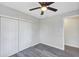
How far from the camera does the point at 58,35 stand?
3.97 meters

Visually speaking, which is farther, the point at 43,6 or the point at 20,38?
the point at 20,38

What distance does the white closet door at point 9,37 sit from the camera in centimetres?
266

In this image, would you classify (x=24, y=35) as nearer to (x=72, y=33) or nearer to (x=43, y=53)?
Answer: (x=43, y=53)

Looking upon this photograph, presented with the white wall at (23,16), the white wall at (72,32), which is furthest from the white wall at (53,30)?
the white wall at (72,32)

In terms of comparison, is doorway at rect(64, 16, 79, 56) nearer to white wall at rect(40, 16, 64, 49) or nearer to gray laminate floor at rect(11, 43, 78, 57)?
white wall at rect(40, 16, 64, 49)

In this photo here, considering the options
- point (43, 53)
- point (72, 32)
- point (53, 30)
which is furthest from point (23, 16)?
point (72, 32)

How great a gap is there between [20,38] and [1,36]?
3.53 feet

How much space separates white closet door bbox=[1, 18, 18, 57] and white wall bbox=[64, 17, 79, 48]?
12.2 ft

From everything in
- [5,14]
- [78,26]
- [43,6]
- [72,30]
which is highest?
[43,6]

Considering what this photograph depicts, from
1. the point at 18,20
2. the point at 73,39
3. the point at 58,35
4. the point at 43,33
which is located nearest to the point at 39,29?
the point at 43,33

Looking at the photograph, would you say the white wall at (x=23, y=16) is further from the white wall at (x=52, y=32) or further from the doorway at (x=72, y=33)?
the doorway at (x=72, y=33)

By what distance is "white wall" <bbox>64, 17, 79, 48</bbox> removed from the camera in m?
4.19

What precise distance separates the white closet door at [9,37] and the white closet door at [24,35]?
283mm

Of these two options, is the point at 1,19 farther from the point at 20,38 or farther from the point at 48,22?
the point at 48,22
